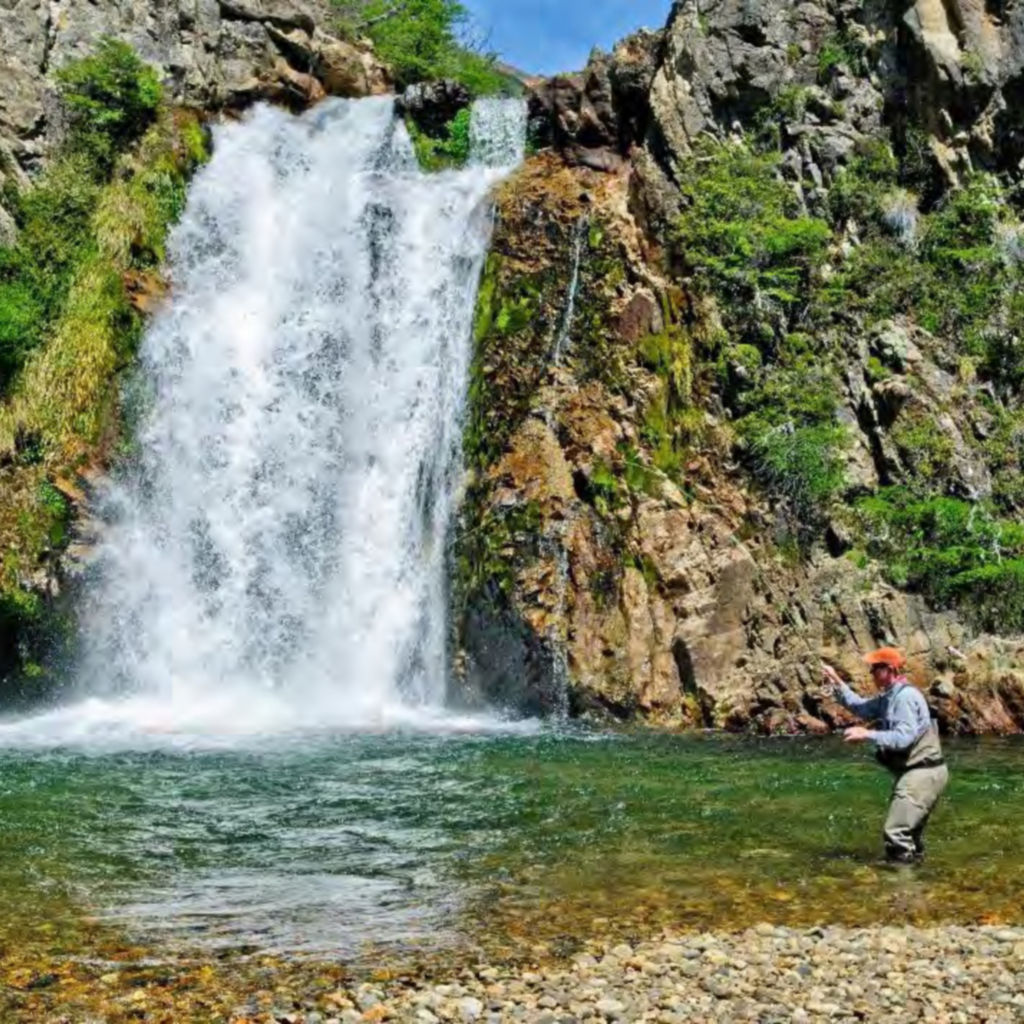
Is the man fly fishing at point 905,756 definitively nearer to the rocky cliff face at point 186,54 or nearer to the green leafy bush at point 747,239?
the green leafy bush at point 747,239

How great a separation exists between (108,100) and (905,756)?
25494 mm

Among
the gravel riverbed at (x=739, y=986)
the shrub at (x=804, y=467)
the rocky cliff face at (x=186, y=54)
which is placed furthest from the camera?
the rocky cliff face at (x=186, y=54)

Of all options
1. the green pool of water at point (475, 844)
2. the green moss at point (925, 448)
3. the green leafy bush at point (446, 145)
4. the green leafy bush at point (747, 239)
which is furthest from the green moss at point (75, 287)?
the green moss at point (925, 448)

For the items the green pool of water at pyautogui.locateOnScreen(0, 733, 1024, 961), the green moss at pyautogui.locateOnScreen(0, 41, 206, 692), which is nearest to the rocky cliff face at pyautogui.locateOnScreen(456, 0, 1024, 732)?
the green pool of water at pyautogui.locateOnScreen(0, 733, 1024, 961)

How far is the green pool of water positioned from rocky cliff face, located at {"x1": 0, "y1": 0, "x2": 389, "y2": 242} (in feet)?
58.3

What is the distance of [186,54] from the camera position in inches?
1192

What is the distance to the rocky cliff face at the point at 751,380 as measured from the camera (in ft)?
60.8

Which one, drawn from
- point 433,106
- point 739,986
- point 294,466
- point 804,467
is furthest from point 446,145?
point 739,986

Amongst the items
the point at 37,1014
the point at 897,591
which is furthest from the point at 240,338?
the point at 37,1014

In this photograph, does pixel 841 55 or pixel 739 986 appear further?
pixel 841 55

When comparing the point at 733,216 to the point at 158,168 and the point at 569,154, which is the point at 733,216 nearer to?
the point at 569,154

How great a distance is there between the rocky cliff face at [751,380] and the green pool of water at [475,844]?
309cm

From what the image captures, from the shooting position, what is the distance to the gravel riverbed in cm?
608

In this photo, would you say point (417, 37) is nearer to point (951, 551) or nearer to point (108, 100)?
point (108, 100)
